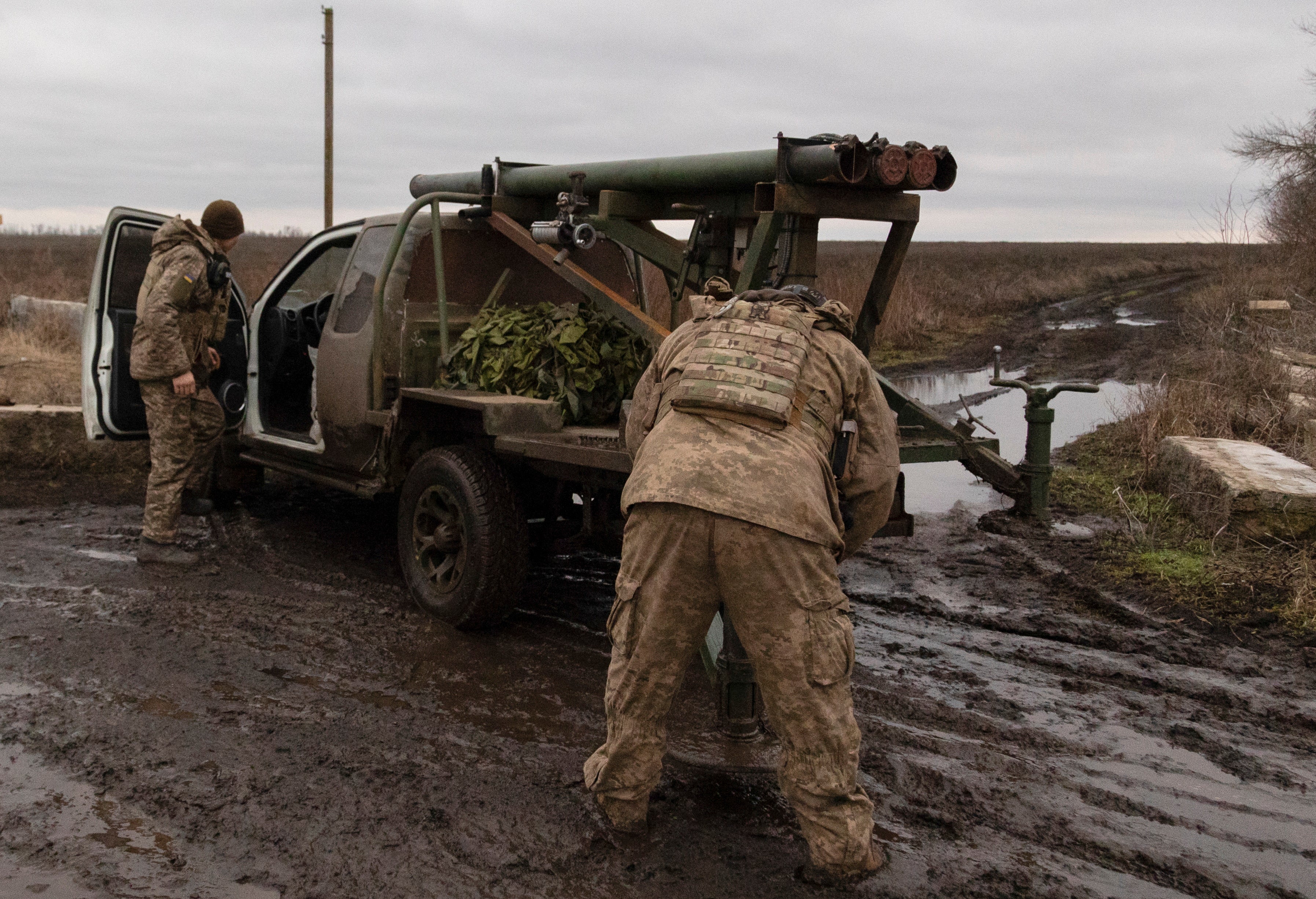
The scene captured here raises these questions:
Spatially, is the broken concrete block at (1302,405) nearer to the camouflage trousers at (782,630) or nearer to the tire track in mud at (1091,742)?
the tire track in mud at (1091,742)

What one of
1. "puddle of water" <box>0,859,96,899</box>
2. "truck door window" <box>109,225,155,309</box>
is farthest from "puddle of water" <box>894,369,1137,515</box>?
"puddle of water" <box>0,859,96,899</box>

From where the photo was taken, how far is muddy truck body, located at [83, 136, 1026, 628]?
4.10 meters

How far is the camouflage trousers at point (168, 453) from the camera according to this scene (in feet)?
19.7

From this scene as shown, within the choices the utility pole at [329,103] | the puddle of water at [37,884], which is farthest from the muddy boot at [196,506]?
the utility pole at [329,103]

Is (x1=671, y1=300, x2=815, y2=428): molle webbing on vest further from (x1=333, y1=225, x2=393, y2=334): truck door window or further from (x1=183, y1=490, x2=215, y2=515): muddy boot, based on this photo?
(x1=183, y1=490, x2=215, y2=515): muddy boot

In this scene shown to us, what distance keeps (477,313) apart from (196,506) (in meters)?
2.47

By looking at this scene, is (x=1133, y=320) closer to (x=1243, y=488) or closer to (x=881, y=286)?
(x=1243, y=488)

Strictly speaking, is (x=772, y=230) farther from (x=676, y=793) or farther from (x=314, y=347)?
(x=314, y=347)

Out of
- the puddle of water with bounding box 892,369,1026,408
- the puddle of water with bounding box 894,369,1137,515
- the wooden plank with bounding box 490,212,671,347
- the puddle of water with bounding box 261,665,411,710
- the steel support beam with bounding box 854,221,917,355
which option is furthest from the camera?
the puddle of water with bounding box 892,369,1026,408

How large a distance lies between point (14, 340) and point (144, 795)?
9691 mm

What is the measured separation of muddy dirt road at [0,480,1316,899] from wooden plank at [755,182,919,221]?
1793mm

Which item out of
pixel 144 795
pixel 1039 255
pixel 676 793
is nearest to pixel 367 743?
pixel 144 795

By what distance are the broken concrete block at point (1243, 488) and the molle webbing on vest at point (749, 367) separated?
413 cm

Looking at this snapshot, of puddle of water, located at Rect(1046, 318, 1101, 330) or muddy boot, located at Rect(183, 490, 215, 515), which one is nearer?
muddy boot, located at Rect(183, 490, 215, 515)
